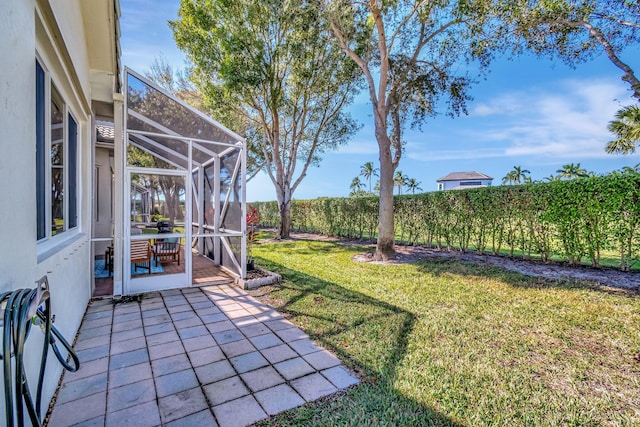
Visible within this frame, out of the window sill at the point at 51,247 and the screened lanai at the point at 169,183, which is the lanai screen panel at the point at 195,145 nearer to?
the screened lanai at the point at 169,183

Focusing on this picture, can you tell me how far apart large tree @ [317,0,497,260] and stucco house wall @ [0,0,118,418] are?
23.5 feet

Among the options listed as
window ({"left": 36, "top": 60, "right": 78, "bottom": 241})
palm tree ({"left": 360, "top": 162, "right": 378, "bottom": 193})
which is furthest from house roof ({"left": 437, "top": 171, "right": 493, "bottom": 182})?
window ({"left": 36, "top": 60, "right": 78, "bottom": 241})

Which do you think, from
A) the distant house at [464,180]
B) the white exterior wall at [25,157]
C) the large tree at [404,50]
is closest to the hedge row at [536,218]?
the large tree at [404,50]

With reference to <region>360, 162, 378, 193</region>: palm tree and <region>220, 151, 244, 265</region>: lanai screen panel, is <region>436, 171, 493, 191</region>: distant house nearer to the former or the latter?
<region>360, 162, 378, 193</region>: palm tree

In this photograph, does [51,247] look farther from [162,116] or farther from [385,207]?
[385,207]

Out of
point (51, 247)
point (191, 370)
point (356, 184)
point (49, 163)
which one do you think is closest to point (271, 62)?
point (49, 163)

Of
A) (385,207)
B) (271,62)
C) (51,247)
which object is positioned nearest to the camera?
(51,247)

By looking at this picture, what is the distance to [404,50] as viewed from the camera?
9812 mm

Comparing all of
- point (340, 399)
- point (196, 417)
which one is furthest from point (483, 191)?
point (196, 417)

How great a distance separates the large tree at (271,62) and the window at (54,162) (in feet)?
24.8

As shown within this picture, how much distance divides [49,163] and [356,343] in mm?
3843

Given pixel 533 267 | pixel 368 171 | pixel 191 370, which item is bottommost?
pixel 191 370

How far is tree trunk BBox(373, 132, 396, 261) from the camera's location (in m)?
8.69

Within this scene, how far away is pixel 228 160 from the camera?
267 inches
